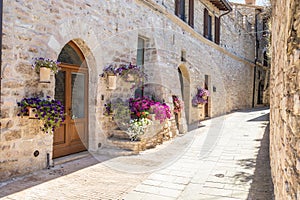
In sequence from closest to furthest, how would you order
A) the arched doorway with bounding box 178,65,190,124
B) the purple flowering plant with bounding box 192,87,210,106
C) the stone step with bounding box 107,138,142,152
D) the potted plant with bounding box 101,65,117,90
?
the stone step with bounding box 107,138,142,152 → the potted plant with bounding box 101,65,117,90 → the arched doorway with bounding box 178,65,190,124 → the purple flowering plant with bounding box 192,87,210,106

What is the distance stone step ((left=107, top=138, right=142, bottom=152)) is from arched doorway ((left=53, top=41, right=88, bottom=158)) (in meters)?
0.55

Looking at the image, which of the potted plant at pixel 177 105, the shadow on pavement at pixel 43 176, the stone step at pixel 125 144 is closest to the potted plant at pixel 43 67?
the shadow on pavement at pixel 43 176

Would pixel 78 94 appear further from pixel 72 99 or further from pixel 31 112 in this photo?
pixel 31 112

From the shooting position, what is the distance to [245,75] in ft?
58.6

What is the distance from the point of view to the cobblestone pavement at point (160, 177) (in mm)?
3184

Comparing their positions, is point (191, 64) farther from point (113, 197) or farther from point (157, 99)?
point (113, 197)

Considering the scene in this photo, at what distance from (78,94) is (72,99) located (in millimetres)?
214

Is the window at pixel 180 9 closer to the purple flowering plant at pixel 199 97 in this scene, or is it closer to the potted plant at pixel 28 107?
the purple flowering plant at pixel 199 97

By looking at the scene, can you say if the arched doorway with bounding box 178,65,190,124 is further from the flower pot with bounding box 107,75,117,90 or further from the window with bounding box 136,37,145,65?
the flower pot with bounding box 107,75,117,90

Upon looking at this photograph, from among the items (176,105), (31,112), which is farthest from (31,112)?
(176,105)

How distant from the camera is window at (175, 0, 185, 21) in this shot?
29.6 feet

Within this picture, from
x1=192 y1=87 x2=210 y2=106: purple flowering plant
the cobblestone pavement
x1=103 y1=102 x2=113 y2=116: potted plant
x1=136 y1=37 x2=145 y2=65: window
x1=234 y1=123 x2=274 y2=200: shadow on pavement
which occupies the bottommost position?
the cobblestone pavement

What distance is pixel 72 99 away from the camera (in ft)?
16.8

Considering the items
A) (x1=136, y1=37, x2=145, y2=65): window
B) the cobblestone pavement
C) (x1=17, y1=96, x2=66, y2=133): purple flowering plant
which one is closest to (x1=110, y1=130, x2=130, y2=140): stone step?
the cobblestone pavement
